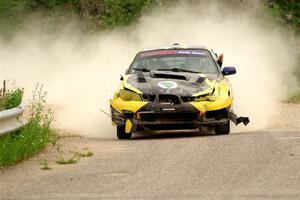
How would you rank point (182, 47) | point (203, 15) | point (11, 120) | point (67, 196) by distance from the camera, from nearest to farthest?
point (67, 196) → point (11, 120) → point (182, 47) → point (203, 15)

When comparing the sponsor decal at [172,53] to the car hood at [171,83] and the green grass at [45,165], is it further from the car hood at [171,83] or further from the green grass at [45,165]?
the green grass at [45,165]

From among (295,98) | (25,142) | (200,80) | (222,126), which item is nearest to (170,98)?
(200,80)

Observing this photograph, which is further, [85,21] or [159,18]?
[85,21]

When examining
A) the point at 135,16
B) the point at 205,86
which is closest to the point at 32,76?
the point at 135,16

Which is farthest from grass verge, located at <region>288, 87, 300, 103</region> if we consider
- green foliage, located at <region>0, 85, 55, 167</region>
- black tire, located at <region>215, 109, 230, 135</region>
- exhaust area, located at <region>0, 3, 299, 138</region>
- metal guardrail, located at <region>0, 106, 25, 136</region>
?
metal guardrail, located at <region>0, 106, 25, 136</region>

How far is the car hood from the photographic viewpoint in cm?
1513

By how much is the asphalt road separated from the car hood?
101 centimetres

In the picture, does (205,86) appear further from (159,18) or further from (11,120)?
(159,18)

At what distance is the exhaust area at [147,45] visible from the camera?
25969 mm

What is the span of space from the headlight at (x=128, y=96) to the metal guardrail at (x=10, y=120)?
2.38 metres

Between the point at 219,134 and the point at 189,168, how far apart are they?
471cm

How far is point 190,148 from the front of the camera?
510 inches

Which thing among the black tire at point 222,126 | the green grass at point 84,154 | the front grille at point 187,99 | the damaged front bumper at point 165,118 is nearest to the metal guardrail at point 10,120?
the green grass at point 84,154

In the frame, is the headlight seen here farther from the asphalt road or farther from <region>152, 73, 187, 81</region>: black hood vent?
the asphalt road
